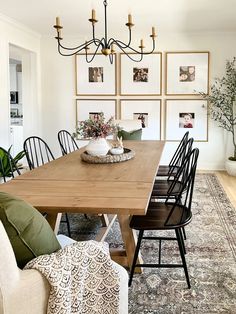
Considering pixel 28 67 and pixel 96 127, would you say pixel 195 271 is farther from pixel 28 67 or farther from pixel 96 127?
pixel 28 67

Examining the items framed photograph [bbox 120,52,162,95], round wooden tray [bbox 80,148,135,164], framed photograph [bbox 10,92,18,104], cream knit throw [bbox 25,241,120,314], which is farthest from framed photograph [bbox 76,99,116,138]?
cream knit throw [bbox 25,241,120,314]

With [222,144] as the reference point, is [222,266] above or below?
below

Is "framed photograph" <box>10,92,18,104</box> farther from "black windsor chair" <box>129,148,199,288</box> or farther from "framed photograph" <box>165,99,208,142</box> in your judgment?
"black windsor chair" <box>129,148,199,288</box>

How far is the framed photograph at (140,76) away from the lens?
6.64m

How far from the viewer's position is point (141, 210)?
1827 mm

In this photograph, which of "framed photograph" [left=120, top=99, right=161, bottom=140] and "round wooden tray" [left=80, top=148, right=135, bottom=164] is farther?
"framed photograph" [left=120, top=99, right=161, bottom=140]

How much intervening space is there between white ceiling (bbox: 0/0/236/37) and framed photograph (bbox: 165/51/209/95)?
47 centimetres

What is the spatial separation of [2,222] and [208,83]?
5.80 meters

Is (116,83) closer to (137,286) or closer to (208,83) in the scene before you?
(208,83)

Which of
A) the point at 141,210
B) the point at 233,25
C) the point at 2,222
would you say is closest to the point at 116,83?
the point at 233,25

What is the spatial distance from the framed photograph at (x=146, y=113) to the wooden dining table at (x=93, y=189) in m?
3.41

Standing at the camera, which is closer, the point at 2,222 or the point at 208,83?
the point at 2,222

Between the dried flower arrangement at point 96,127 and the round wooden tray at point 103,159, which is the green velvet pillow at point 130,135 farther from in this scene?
the dried flower arrangement at point 96,127

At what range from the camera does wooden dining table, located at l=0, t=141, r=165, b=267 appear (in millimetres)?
1876
